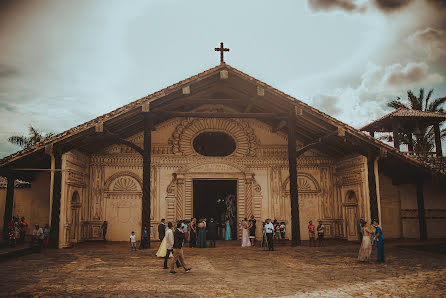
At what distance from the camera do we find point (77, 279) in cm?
888

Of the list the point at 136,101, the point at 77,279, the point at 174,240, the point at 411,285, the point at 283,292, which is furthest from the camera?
the point at 136,101

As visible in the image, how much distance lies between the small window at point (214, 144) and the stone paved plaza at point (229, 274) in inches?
251

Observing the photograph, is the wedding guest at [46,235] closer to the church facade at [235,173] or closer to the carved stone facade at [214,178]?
the church facade at [235,173]

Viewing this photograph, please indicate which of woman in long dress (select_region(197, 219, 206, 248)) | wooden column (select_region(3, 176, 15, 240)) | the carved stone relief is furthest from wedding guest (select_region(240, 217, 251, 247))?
wooden column (select_region(3, 176, 15, 240))

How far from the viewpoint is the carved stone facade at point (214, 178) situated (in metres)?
17.8

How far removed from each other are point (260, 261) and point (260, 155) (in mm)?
8078

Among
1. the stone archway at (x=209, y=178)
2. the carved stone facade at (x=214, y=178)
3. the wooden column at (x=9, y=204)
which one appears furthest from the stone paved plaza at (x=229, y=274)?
the wooden column at (x=9, y=204)

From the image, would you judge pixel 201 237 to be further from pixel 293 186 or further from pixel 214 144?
pixel 214 144

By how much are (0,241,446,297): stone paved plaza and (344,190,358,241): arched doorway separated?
12.3 ft

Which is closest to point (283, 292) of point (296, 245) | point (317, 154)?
point (296, 245)

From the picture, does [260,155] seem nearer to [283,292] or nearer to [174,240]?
[174,240]

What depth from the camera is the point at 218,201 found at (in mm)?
20188

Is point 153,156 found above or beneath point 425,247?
above

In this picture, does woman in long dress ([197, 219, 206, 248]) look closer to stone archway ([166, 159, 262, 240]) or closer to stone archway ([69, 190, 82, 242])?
stone archway ([166, 159, 262, 240])
